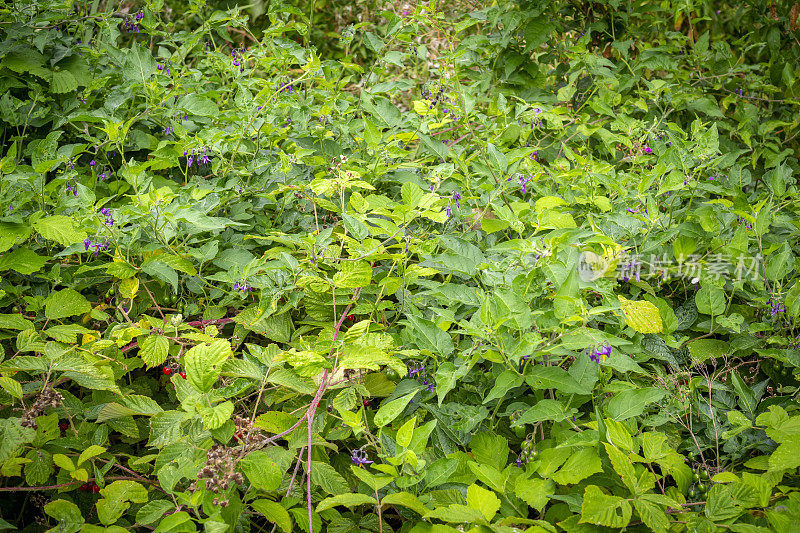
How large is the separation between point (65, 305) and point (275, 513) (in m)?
0.83

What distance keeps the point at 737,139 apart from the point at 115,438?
107 inches

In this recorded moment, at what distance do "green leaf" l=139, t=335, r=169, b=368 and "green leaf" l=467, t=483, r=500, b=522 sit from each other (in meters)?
0.73

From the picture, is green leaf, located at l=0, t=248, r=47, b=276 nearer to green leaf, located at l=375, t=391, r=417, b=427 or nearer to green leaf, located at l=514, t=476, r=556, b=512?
green leaf, located at l=375, t=391, r=417, b=427

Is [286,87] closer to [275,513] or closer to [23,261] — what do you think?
[23,261]

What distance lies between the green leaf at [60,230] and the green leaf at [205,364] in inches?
22.9

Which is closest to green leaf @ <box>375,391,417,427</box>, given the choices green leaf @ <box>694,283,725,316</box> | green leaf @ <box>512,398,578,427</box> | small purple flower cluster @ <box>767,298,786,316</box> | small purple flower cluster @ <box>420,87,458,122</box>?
green leaf @ <box>512,398,578,427</box>

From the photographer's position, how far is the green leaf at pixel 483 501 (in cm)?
105

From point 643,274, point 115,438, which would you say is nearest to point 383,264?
point 643,274

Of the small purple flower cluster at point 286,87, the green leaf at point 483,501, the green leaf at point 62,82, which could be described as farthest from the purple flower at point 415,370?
the green leaf at point 62,82

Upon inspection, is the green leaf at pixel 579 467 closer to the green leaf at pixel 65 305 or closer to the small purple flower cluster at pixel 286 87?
the green leaf at pixel 65 305

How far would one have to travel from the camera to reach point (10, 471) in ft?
3.75

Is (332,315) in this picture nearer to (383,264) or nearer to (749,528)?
(383,264)

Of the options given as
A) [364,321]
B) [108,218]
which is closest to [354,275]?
[364,321]

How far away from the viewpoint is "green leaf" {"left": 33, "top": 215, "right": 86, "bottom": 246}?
57.9 inches
